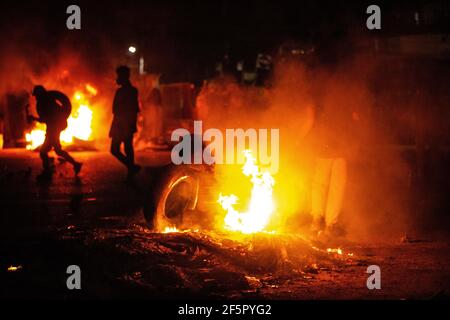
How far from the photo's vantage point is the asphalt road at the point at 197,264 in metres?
5.15

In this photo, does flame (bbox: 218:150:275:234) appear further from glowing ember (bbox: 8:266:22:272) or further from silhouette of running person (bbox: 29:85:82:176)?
silhouette of running person (bbox: 29:85:82:176)

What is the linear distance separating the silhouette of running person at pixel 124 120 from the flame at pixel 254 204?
430cm

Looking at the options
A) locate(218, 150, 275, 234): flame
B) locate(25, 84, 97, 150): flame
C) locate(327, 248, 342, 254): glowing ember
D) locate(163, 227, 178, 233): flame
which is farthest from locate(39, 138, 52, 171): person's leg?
locate(25, 84, 97, 150): flame

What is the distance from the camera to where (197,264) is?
583 cm

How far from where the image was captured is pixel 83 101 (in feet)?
73.5

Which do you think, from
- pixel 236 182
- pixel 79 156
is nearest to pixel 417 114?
pixel 236 182

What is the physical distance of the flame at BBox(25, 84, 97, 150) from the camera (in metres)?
20.2

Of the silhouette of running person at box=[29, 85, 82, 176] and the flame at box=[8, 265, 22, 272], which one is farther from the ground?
the silhouette of running person at box=[29, 85, 82, 176]

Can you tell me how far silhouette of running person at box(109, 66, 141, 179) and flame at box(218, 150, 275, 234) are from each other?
4302mm

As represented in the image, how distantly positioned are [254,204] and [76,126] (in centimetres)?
1466

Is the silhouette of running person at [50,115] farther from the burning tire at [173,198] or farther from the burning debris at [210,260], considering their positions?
the burning debris at [210,260]

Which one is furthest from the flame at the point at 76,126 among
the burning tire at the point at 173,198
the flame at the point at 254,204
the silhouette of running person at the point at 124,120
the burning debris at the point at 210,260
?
the burning debris at the point at 210,260

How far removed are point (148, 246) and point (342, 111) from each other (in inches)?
159
